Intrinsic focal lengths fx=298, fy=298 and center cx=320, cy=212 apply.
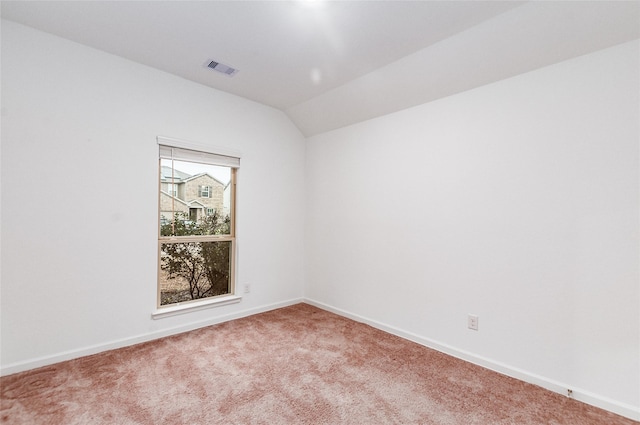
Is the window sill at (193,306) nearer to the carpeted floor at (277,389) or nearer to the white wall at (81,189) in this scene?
the white wall at (81,189)

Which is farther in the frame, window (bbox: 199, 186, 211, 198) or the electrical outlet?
window (bbox: 199, 186, 211, 198)

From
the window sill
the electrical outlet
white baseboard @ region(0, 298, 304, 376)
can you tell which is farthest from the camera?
the window sill

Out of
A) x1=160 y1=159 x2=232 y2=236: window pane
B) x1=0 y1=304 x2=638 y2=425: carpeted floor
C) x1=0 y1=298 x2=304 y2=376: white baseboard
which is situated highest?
x1=160 y1=159 x2=232 y2=236: window pane

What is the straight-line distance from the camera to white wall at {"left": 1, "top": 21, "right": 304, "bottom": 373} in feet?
7.57

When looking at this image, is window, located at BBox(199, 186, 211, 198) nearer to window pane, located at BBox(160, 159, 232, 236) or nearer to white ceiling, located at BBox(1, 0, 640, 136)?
window pane, located at BBox(160, 159, 232, 236)

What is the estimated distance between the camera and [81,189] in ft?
8.46

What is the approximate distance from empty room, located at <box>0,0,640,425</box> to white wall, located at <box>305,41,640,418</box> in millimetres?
14

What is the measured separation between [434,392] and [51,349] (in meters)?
3.01

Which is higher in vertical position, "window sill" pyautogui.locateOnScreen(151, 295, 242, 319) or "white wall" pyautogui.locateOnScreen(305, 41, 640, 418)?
"white wall" pyautogui.locateOnScreen(305, 41, 640, 418)

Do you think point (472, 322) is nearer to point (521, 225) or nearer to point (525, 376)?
point (525, 376)

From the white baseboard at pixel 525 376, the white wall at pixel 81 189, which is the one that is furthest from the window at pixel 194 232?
the white baseboard at pixel 525 376

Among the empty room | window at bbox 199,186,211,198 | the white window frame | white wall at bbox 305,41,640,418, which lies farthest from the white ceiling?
window at bbox 199,186,211,198

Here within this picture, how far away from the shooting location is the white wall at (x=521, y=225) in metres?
1.95

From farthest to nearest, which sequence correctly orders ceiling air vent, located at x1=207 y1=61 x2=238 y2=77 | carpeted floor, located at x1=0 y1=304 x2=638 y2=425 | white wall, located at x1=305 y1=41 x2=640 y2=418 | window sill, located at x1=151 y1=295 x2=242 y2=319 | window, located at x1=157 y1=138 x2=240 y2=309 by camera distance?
window, located at x1=157 y1=138 x2=240 y2=309
window sill, located at x1=151 y1=295 x2=242 y2=319
ceiling air vent, located at x1=207 y1=61 x2=238 y2=77
white wall, located at x1=305 y1=41 x2=640 y2=418
carpeted floor, located at x1=0 y1=304 x2=638 y2=425
